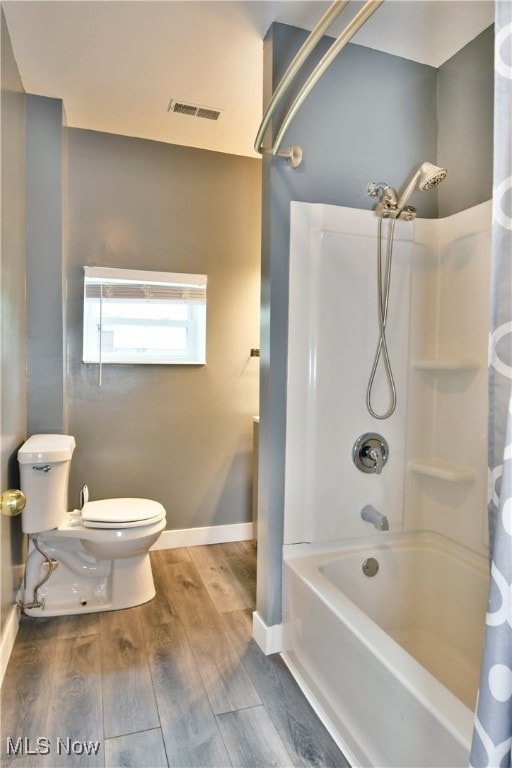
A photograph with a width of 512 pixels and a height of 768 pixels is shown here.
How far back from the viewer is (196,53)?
2.00 meters

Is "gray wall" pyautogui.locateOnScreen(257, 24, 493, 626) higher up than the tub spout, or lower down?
higher up

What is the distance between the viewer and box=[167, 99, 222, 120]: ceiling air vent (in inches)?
94.8

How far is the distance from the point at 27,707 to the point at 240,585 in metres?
1.16

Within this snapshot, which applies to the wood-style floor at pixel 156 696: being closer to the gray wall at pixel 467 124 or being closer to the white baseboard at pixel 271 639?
the white baseboard at pixel 271 639

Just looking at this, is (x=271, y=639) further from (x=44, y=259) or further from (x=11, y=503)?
(x=44, y=259)

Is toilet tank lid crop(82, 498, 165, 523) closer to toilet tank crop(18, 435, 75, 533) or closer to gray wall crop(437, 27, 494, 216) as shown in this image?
toilet tank crop(18, 435, 75, 533)

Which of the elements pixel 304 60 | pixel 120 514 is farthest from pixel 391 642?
pixel 304 60

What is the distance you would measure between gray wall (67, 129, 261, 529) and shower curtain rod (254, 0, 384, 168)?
48.3 inches

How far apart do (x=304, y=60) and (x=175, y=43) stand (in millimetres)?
814

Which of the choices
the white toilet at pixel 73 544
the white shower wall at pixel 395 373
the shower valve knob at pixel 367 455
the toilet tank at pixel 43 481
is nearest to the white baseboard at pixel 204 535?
the white toilet at pixel 73 544

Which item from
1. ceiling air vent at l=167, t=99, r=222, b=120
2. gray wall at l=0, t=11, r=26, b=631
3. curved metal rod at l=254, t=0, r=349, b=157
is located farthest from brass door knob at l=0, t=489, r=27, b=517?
ceiling air vent at l=167, t=99, r=222, b=120

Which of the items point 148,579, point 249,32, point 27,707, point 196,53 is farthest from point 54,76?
point 27,707

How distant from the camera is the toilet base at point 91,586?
2207 millimetres

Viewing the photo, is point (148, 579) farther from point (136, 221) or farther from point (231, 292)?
point (136, 221)
